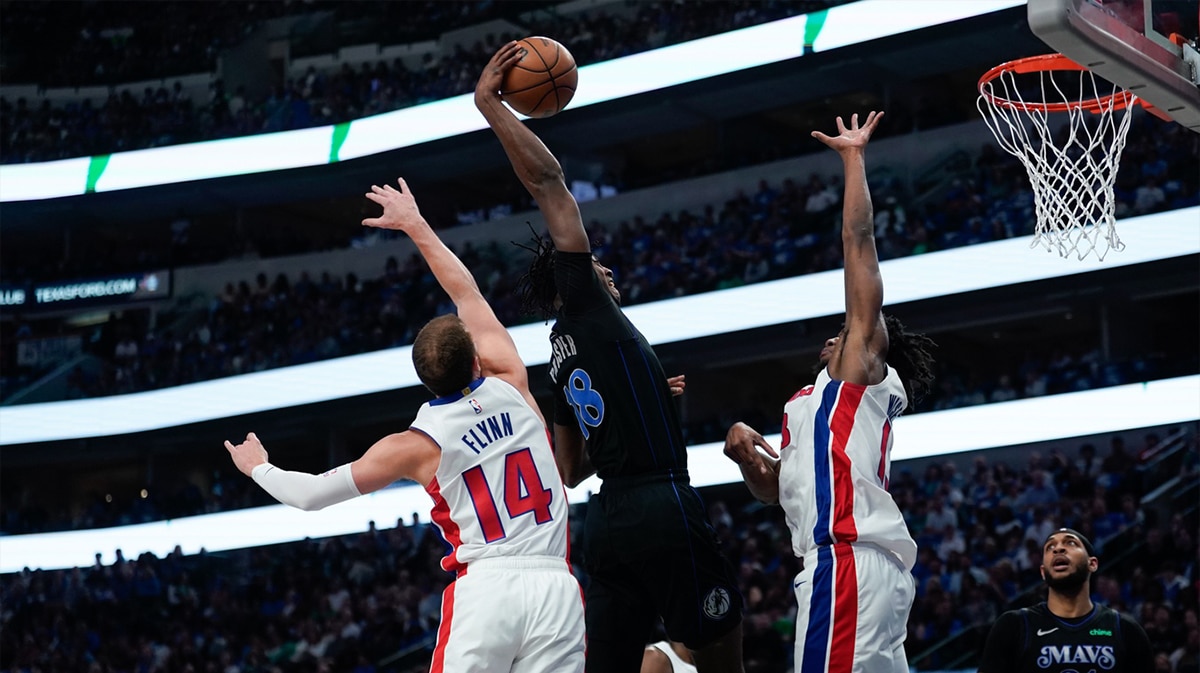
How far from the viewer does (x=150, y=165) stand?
22.3 m

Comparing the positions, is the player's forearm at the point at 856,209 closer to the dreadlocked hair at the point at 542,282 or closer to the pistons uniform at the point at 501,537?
the dreadlocked hair at the point at 542,282

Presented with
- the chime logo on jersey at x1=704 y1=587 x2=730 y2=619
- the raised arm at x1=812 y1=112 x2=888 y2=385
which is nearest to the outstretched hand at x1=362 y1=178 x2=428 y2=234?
the raised arm at x1=812 y1=112 x2=888 y2=385

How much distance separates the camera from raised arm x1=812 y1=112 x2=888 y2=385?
4340 millimetres

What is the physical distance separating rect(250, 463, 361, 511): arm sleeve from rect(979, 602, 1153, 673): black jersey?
318 cm

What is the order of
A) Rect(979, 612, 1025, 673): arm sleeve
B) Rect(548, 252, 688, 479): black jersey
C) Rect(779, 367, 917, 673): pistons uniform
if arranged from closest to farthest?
Rect(779, 367, 917, 673): pistons uniform → Rect(548, 252, 688, 479): black jersey → Rect(979, 612, 1025, 673): arm sleeve

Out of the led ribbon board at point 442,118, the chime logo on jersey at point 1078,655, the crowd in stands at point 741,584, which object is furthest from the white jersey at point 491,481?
the led ribbon board at point 442,118

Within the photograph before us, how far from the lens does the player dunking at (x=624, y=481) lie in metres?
4.18

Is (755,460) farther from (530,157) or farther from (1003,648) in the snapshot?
(1003,648)

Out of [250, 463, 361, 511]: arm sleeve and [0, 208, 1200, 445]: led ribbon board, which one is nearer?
[250, 463, 361, 511]: arm sleeve

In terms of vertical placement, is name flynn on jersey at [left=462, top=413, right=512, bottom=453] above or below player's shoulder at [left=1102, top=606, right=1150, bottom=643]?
above

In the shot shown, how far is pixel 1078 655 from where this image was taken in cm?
563

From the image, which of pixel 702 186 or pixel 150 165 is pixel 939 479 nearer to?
pixel 702 186

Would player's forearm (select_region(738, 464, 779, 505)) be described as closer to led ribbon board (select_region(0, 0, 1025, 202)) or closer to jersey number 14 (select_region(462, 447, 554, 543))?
jersey number 14 (select_region(462, 447, 554, 543))

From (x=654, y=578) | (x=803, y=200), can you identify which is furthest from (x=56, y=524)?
(x=654, y=578)
